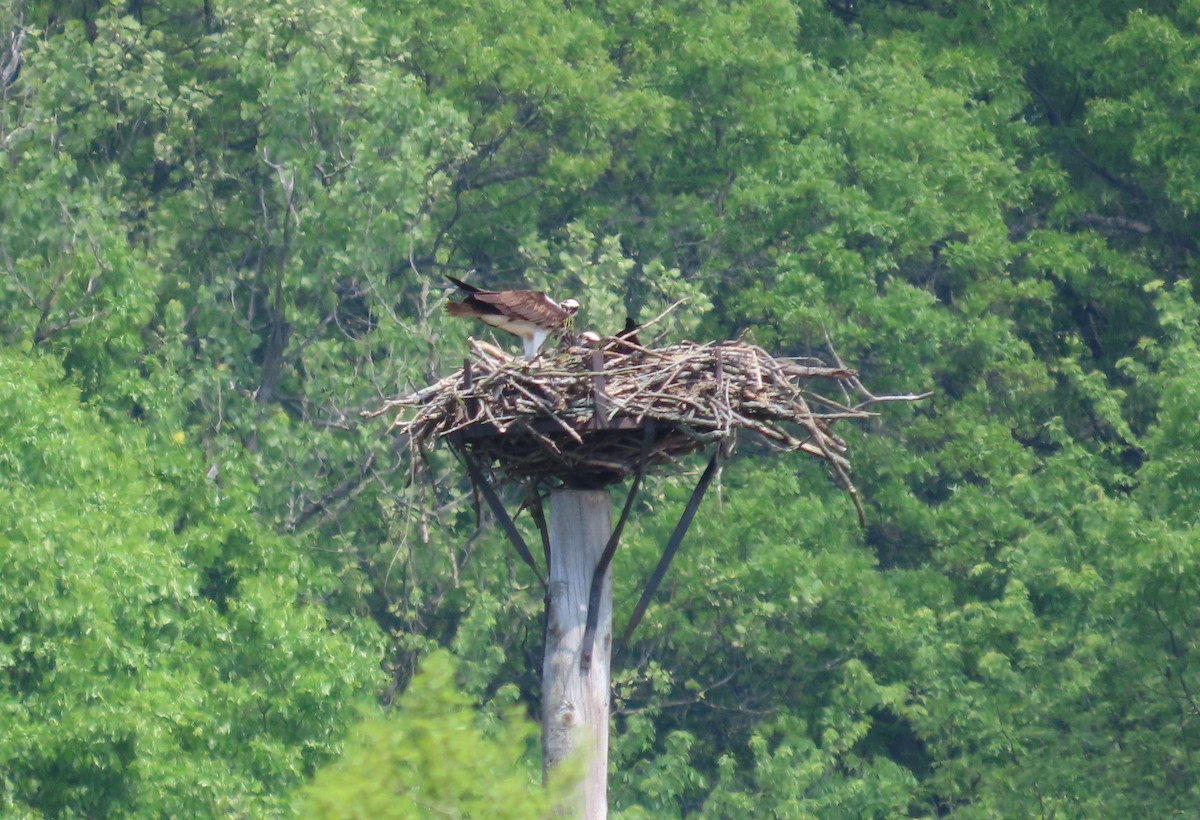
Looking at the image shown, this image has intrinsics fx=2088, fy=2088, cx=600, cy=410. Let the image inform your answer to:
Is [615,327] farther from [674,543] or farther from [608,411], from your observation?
[608,411]

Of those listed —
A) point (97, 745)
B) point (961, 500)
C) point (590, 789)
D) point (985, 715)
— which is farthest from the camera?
point (961, 500)

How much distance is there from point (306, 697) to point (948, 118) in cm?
925

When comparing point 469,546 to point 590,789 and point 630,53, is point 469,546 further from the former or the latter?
point 590,789

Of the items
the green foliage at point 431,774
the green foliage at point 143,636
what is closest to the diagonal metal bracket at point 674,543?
the green foliage at point 431,774

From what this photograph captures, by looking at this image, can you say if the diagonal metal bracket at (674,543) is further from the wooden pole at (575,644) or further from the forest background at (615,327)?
the forest background at (615,327)

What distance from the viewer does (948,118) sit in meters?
21.2

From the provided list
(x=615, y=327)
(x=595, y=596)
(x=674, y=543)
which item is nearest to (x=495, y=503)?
(x=595, y=596)

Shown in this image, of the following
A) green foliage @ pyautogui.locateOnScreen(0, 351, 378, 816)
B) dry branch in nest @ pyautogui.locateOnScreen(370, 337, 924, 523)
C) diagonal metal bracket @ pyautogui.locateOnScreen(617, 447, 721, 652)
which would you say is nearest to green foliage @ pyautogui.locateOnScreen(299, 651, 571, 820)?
dry branch in nest @ pyautogui.locateOnScreen(370, 337, 924, 523)

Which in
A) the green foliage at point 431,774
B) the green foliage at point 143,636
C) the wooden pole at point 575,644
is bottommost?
the green foliage at point 143,636

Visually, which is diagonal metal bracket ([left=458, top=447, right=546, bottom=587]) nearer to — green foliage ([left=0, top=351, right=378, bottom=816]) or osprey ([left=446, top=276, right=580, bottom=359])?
osprey ([left=446, top=276, right=580, bottom=359])

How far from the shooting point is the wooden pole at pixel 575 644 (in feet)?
24.5

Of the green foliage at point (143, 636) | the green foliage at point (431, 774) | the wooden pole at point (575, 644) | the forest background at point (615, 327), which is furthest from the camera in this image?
the forest background at point (615, 327)

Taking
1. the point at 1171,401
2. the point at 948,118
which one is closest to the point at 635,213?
the point at 948,118

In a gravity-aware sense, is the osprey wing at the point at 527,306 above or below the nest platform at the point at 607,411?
below
